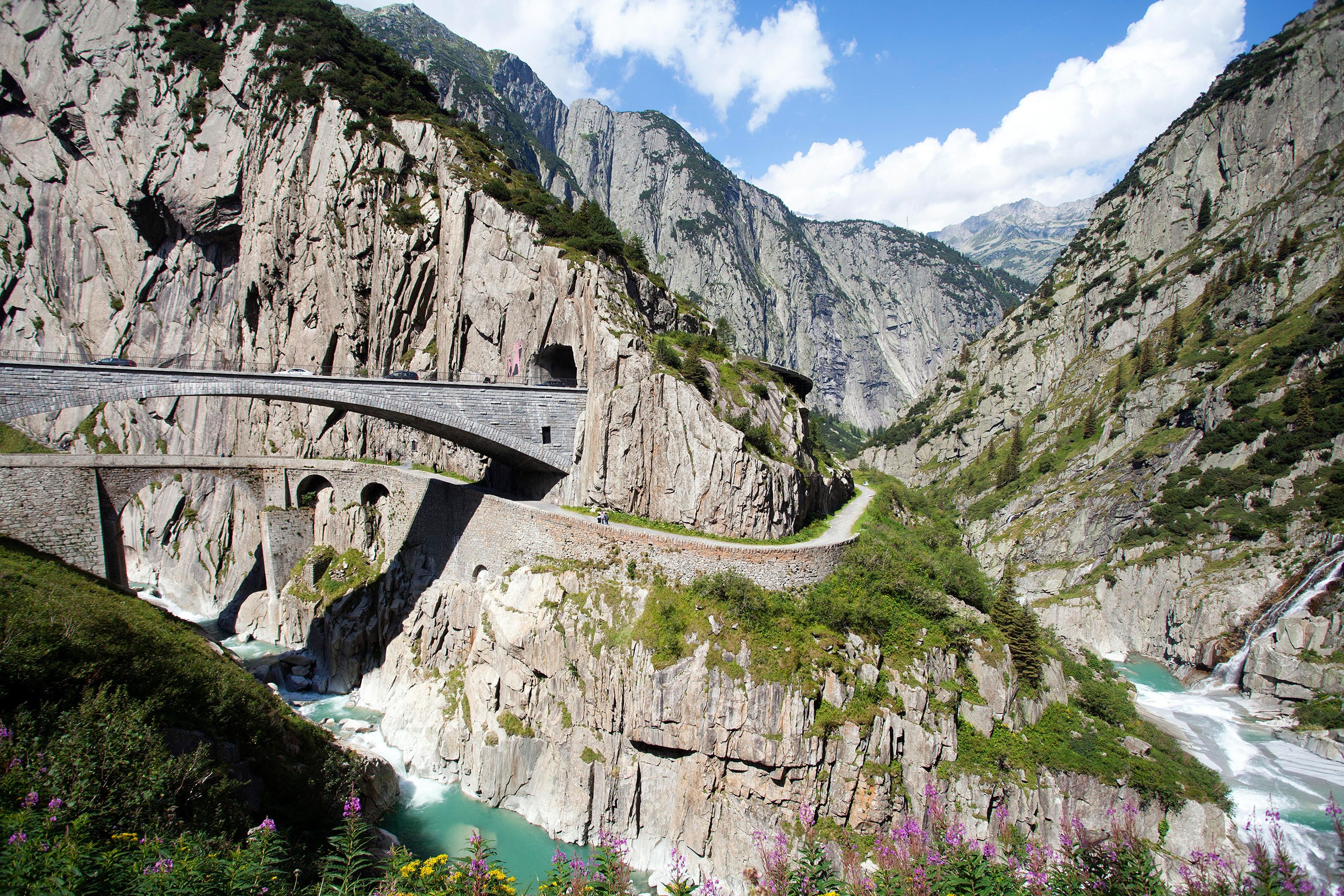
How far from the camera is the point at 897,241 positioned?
647ft

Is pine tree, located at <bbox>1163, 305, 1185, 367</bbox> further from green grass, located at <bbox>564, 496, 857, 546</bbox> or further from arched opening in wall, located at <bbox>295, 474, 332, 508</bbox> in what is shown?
arched opening in wall, located at <bbox>295, 474, 332, 508</bbox>

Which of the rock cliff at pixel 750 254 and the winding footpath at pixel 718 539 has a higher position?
the rock cliff at pixel 750 254

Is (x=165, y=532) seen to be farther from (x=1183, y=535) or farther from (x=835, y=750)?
(x=1183, y=535)

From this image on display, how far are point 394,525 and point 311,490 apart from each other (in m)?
7.67

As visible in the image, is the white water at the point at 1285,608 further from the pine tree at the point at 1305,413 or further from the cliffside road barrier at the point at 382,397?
the cliffside road barrier at the point at 382,397

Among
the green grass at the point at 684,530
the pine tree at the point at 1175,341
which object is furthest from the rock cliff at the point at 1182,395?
the green grass at the point at 684,530

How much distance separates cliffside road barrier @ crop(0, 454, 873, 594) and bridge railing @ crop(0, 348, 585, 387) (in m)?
5.50

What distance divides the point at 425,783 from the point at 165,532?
30.0 m

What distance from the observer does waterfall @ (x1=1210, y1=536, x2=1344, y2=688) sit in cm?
3212

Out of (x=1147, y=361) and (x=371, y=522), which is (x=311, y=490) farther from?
(x=1147, y=361)

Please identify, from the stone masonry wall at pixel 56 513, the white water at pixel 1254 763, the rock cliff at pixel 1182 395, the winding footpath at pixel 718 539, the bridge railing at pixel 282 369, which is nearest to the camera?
the white water at pixel 1254 763

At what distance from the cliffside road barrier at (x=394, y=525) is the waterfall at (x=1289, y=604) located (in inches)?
912

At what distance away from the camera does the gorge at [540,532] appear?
1415 cm

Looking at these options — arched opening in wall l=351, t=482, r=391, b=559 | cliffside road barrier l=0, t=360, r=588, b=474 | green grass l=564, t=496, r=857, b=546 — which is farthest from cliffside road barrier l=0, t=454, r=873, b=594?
cliffside road barrier l=0, t=360, r=588, b=474
